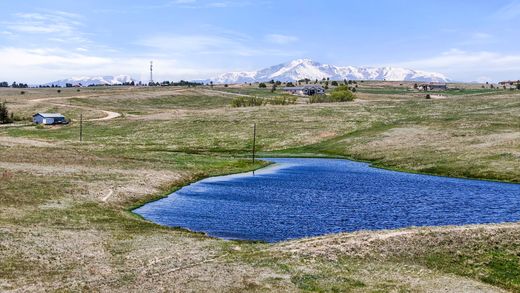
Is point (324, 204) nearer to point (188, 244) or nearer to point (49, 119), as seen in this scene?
point (188, 244)

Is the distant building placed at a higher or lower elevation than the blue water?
higher

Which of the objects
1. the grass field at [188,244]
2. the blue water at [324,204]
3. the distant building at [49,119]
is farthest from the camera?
the distant building at [49,119]

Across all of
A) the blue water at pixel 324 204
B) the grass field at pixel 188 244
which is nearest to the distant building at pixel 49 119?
the grass field at pixel 188 244

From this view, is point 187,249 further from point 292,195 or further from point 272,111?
point 272,111

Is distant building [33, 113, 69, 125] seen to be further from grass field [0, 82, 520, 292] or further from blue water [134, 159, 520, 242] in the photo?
blue water [134, 159, 520, 242]

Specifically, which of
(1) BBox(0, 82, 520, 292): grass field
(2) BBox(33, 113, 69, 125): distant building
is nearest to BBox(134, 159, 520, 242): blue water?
(1) BBox(0, 82, 520, 292): grass field

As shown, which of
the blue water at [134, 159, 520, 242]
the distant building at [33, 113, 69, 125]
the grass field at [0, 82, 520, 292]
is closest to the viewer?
the grass field at [0, 82, 520, 292]

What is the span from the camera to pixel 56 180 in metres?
73.8

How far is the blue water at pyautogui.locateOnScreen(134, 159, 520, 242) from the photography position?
5856 centimetres

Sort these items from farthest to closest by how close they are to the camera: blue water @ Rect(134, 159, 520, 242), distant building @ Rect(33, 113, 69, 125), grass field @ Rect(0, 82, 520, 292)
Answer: distant building @ Rect(33, 113, 69, 125), blue water @ Rect(134, 159, 520, 242), grass field @ Rect(0, 82, 520, 292)

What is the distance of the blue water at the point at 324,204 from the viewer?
192ft

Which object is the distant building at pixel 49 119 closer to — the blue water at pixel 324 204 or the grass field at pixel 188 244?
the grass field at pixel 188 244

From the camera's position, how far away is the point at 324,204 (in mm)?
71562

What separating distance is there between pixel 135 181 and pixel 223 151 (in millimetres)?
61363
